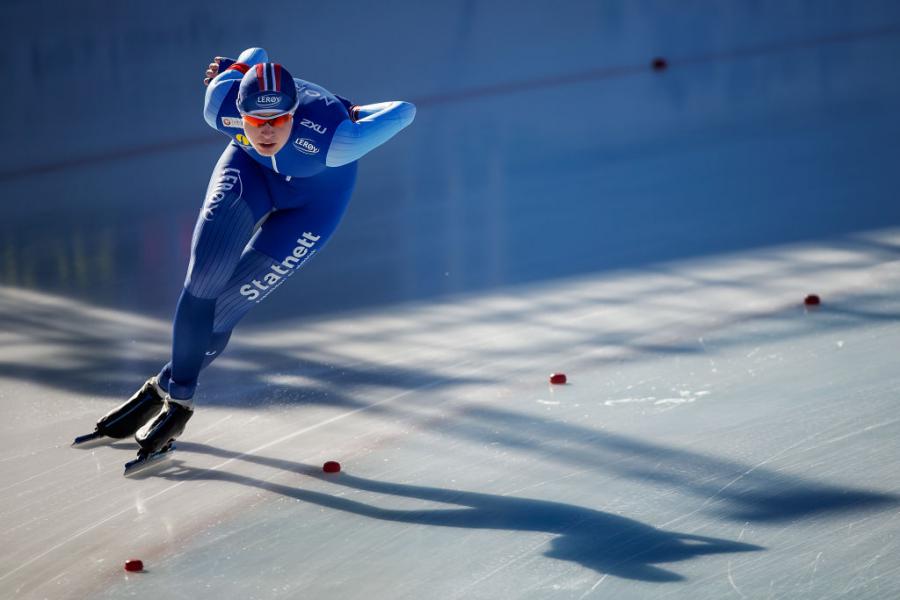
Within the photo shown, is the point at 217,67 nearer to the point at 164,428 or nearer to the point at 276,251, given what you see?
the point at 276,251

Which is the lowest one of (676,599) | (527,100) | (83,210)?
(676,599)

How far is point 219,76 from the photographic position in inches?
159

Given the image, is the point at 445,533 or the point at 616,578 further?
the point at 445,533

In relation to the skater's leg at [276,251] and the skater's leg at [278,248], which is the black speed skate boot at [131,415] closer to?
the skater's leg at [278,248]

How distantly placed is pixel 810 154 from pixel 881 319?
2516 mm

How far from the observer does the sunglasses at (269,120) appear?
12.2 feet

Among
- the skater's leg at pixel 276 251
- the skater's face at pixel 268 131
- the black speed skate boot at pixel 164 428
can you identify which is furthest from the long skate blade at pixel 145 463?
the skater's face at pixel 268 131

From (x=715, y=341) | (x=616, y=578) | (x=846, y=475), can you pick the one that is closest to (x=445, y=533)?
(x=616, y=578)

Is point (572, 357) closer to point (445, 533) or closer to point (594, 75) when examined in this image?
point (445, 533)

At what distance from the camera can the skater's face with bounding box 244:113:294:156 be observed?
3736 mm

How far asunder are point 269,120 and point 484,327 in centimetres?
158

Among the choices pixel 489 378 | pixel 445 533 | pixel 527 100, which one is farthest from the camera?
pixel 527 100

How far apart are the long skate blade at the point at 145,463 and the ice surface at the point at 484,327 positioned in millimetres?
40

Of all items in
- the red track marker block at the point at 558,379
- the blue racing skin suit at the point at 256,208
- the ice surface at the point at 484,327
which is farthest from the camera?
the red track marker block at the point at 558,379
